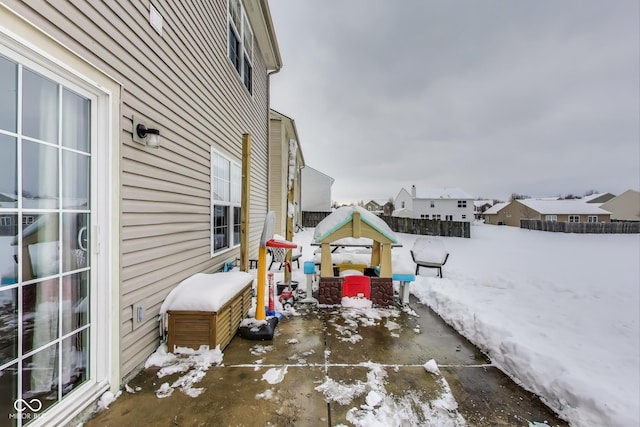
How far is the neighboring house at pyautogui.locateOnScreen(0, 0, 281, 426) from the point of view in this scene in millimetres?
1454

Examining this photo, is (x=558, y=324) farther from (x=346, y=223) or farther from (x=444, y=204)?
(x=444, y=204)

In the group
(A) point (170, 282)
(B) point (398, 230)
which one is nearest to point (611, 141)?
(B) point (398, 230)

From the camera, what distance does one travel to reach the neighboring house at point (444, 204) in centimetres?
3256

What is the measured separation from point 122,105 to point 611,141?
2802 cm

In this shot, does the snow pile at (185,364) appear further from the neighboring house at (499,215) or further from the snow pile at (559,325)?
the neighboring house at (499,215)

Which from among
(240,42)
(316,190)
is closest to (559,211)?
(316,190)

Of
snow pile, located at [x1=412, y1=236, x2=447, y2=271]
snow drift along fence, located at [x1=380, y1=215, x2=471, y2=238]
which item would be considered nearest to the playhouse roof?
snow pile, located at [x1=412, y1=236, x2=447, y2=271]

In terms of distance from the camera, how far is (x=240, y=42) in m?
5.69

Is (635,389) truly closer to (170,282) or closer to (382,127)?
(170,282)

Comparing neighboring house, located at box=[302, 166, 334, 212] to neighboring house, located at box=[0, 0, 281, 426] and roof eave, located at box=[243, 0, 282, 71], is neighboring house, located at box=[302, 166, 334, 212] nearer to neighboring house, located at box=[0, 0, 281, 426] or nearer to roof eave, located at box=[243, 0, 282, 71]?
roof eave, located at box=[243, 0, 282, 71]

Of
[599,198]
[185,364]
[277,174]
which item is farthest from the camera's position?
[599,198]

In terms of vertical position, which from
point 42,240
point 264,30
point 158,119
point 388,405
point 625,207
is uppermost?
point 264,30

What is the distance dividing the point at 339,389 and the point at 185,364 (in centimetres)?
148

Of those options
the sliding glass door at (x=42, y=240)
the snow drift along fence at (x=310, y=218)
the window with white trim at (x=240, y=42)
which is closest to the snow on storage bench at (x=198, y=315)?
the sliding glass door at (x=42, y=240)
